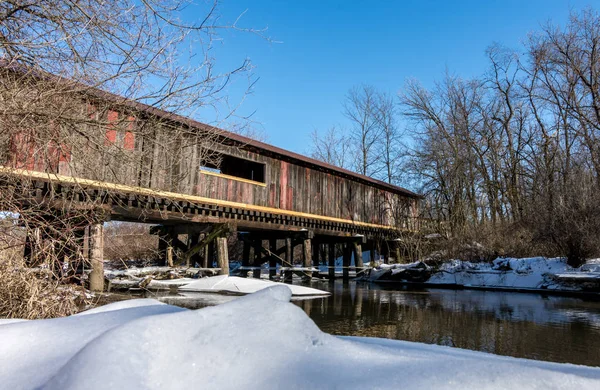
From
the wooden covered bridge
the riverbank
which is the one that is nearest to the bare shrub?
the wooden covered bridge

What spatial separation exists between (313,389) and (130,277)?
409 inches

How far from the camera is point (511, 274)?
13.0 meters

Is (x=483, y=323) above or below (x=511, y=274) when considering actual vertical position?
below

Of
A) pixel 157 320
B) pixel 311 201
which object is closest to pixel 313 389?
pixel 157 320

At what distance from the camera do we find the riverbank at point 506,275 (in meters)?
11.2

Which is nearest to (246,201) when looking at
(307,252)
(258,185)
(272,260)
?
(258,185)

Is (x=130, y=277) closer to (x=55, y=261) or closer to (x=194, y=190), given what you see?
(x=194, y=190)

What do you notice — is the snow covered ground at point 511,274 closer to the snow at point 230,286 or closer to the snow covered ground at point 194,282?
the snow covered ground at point 194,282

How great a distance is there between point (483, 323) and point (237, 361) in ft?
20.2

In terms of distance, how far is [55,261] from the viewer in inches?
163

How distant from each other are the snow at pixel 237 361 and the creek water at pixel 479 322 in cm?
360

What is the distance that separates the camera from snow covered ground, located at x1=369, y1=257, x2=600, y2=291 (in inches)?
444

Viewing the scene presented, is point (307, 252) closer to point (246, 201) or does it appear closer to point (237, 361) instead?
point (246, 201)

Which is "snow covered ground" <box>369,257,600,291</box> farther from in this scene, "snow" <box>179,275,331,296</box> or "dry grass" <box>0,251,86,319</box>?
"dry grass" <box>0,251,86,319</box>
